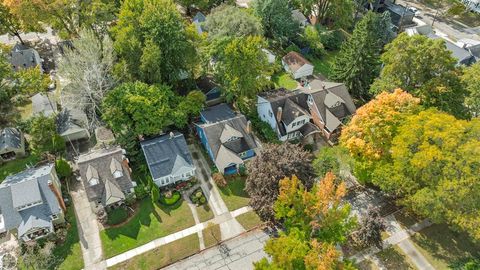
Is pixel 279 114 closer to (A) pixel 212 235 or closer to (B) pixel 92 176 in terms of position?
(A) pixel 212 235

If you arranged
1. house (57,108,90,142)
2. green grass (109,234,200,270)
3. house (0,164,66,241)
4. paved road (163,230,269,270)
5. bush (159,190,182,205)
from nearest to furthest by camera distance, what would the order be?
1. green grass (109,234,200,270)
2. paved road (163,230,269,270)
3. house (0,164,66,241)
4. bush (159,190,182,205)
5. house (57,108,90,142)

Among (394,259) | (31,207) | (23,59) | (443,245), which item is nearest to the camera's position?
(31,207)

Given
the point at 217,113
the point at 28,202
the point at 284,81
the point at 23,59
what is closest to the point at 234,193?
the point at 217,113

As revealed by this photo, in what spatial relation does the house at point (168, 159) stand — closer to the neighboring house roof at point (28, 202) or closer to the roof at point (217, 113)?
the roof at point (217, 113)

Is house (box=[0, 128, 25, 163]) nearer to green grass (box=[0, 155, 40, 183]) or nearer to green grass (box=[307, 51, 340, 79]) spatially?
green grass (box=[0, 155, 40, 183])

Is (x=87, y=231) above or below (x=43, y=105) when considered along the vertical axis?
below

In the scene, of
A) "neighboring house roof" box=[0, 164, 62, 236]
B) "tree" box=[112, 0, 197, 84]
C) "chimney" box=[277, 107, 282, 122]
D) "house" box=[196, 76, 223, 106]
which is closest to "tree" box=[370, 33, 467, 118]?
"chimney" box=[277, 107, 282, 122]
